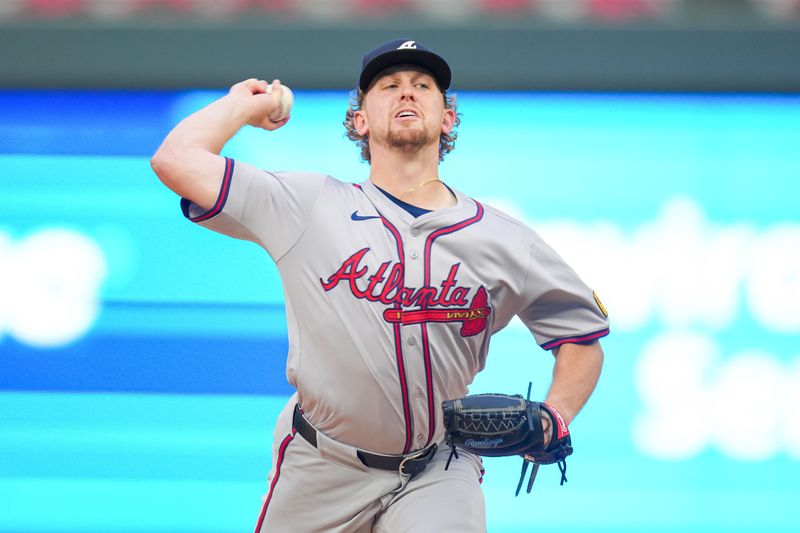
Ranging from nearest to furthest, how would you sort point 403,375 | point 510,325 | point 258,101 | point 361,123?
1. point 403,375
2. point 258,101
3. point 361,123
4. point 510,325

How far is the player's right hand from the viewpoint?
88.6 inches

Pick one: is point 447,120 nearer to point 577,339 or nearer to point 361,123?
point 361,123

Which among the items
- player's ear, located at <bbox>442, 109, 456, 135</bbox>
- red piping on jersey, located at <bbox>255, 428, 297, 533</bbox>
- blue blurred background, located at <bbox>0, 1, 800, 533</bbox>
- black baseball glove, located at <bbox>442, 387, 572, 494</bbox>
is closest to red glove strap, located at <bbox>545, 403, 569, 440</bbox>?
black baseball glove, located at <bbox>442, 387, 572, 494</bbox>

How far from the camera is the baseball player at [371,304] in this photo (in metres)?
2.14

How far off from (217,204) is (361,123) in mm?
562

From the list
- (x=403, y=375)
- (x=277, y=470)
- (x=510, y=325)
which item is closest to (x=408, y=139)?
(x=403, y=375)

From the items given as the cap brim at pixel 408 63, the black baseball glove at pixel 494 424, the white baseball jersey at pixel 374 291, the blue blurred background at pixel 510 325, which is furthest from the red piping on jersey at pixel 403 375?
the blue blurred background at pixel 510 325

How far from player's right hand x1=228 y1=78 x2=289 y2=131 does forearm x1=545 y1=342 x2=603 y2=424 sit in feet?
3.12

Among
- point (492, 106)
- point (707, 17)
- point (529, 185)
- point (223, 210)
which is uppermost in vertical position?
point (707, 17)

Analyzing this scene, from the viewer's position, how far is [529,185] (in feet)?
13.5

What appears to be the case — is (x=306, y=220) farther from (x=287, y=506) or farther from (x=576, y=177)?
(x=576, y=177)

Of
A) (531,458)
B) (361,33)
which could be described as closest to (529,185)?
(361,33)

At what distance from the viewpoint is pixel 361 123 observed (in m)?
2.50

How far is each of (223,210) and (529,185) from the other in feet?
7.37
